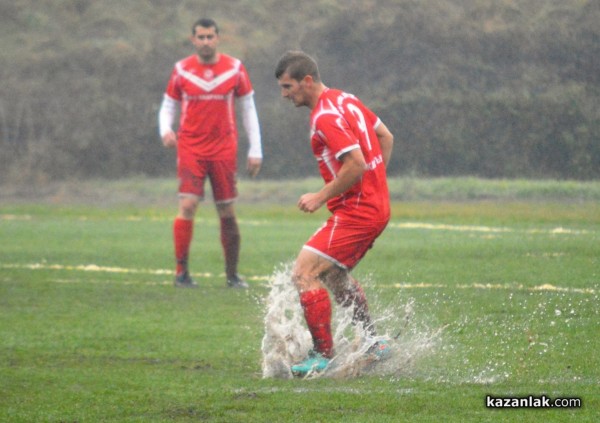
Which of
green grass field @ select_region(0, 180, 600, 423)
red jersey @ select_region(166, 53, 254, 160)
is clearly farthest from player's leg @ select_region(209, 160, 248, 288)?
green grass field @ select_region(0, 180, 600, 423)

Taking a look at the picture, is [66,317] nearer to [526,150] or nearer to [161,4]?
[526,150]

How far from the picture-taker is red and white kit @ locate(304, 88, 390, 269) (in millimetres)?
6164

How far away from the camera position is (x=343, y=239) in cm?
619

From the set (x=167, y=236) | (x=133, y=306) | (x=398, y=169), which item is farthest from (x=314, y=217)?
(x=133, y=306)

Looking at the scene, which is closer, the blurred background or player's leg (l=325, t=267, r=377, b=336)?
player's leg (l=325, t=267, r=377, b=336)

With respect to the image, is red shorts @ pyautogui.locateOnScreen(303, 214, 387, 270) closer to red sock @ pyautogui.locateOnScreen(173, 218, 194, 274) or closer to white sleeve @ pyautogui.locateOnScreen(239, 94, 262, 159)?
red sock @ pyautogui.locateOnScreen(173, 218, 194, 274)

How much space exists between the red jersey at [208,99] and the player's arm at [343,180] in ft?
15.3

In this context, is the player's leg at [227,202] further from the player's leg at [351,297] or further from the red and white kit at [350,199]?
the red and white kit at [350,199]

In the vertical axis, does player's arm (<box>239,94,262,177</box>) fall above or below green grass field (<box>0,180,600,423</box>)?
above

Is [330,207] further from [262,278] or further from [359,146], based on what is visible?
[262,278]

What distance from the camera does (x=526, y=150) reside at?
1512cm

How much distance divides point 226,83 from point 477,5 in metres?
7.74

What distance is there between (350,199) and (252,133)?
4446mm

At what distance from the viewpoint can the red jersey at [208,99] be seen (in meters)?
10.5
